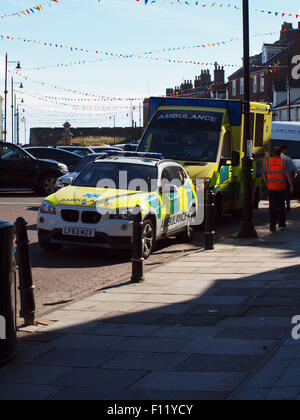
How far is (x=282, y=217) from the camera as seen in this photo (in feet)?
53.3

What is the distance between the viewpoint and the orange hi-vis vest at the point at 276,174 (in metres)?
15.7

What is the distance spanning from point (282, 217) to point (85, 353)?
10.6 meters

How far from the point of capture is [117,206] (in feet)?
39.0

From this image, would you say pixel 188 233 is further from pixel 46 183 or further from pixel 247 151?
pixel 46 183

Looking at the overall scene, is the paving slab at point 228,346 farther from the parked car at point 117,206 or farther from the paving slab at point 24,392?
the parked car at point 117,206

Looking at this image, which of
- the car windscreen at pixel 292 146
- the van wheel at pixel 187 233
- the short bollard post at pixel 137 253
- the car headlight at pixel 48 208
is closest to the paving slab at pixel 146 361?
the short bollard post at pixel 137 253

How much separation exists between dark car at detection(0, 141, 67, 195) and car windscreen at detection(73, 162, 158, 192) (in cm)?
1193

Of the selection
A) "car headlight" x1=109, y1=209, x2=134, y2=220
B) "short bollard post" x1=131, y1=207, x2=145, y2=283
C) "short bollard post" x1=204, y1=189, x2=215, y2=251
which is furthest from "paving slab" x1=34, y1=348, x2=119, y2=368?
"short bollard post" x1=204, y1=189, x2=215, y2=251

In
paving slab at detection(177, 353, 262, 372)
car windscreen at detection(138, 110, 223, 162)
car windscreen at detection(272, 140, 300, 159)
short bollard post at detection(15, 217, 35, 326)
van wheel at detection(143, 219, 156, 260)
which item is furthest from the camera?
car windscreen at detection(272, 140, 300, 159)

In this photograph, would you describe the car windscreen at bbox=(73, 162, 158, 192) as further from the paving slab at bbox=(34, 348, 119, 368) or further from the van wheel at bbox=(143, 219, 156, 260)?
the paving slab at bbox=(34, 348, 119, 368)

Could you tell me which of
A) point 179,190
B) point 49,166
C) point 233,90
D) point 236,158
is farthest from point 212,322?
point 233,90

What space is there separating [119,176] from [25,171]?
1266cm

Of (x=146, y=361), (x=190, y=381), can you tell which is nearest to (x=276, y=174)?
(x=146, y=361)

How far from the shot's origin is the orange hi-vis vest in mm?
15719
